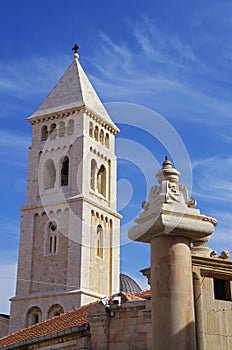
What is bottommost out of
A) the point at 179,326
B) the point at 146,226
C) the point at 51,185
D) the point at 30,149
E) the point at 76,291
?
the point at 179,326

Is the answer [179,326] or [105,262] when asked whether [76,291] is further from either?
[179,326]

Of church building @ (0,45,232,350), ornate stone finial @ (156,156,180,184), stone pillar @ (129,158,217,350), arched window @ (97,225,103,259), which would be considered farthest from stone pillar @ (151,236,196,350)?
arched window @ (97,225,103,259)

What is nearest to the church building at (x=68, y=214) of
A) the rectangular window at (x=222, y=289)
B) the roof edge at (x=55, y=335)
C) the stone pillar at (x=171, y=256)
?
the roof edge at (x=55, y=335)

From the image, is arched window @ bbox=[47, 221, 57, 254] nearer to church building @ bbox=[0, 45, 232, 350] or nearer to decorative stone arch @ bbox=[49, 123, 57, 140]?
church building @ bbox=[0, 45, 232, 350]

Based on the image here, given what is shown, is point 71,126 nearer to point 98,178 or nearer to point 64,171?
point 64,171

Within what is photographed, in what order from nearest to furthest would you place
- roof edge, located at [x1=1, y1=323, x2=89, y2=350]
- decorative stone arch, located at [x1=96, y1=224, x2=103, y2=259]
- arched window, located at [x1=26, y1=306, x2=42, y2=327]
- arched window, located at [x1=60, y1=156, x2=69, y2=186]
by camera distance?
roof edge, located at [x1=1, y1=323, x2=89, y2=350], arched window, located at [x1=26, y1=306, x2=42, y2=327], decorative stone arch, located at [x1=96, y1=224, x2=103, y2=259], arched window, located at [x1=60, y1=156, x2=69, y2=186]

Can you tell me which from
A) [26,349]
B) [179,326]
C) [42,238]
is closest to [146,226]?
[179,326]

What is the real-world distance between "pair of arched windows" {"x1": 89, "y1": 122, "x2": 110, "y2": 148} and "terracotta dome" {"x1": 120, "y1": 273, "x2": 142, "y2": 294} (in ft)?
41.4

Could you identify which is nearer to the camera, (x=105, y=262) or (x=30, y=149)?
(x=105, y=262)

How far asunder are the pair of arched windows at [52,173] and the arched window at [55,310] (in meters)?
11.1

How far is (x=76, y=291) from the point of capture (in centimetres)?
4675

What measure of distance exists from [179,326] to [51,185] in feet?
154

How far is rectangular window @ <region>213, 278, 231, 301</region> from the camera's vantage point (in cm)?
934

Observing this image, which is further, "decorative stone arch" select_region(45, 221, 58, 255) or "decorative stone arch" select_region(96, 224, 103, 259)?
"decorative stone arch" select_region(96, 224, 103, 259)
